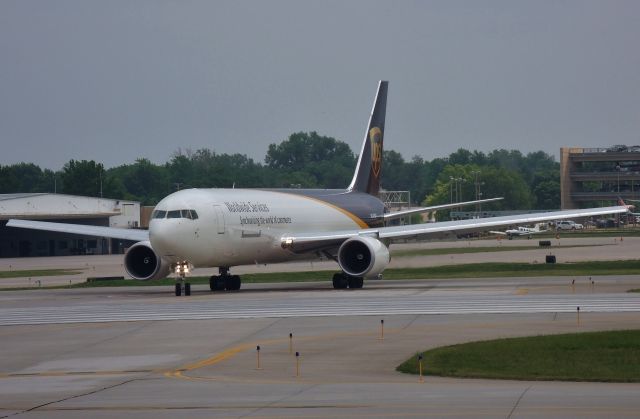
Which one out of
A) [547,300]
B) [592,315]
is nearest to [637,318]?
[592,315]

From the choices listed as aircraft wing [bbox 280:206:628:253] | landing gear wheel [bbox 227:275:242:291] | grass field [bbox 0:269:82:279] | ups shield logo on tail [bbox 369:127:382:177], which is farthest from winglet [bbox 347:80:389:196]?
grass field [bbox 0:269:82:279]

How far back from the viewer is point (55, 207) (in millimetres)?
108000

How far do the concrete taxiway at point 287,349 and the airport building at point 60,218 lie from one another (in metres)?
54.5

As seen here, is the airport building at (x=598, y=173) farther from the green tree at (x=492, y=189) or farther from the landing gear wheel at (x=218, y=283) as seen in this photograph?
the landing gear wheel at (x=218, y=283)

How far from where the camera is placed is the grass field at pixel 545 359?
23719 mm

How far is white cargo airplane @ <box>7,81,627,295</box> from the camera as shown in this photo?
4878 cm

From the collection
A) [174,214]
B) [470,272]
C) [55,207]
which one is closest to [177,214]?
[174,214]

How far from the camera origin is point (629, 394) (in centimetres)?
2055

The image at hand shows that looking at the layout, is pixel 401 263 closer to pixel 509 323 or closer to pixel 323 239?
pixel 323 239

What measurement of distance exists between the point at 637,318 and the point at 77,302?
922 inches

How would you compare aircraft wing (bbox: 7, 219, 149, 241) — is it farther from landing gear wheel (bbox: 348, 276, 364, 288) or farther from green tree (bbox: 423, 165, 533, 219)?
green tree (bbox: 423, 165, 533, 219)

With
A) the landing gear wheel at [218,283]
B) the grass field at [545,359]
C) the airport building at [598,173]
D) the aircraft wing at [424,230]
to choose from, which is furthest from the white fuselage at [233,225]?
the airport building at [598,173]

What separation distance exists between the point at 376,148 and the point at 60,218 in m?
51.8

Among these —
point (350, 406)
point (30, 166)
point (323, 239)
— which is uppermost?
point (30, 166)
